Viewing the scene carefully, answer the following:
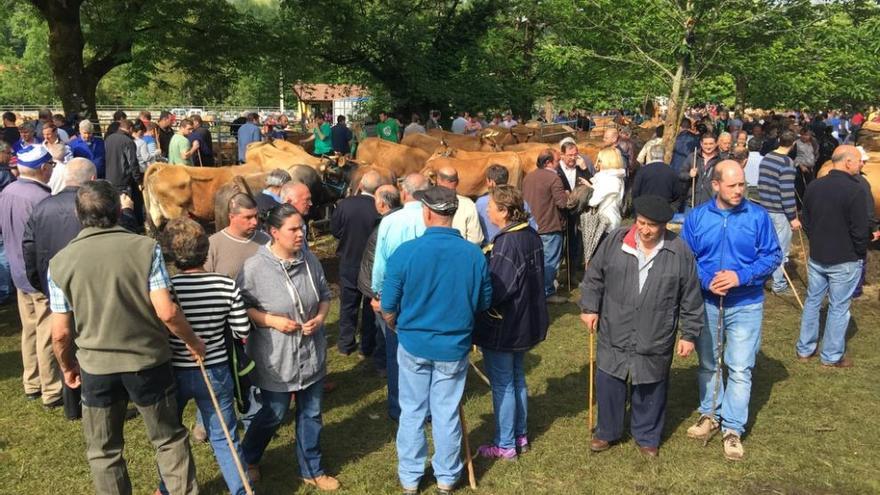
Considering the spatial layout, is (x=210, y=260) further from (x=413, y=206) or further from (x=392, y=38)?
(x=392, y=38)

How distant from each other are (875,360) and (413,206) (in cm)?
493

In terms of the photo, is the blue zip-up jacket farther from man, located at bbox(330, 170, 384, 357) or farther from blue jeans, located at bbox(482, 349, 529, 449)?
man, located at bbox(330, 170, 384, 357)

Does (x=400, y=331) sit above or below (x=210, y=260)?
below

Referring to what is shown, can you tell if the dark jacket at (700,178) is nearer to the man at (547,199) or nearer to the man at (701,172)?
the man at (701,172)

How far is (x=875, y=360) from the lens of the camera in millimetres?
6797

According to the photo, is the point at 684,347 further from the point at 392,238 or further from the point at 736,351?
the point at 392,238

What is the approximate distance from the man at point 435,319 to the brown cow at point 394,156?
815 centimetres

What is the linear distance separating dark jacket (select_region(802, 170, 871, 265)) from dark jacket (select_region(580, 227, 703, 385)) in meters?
2.53

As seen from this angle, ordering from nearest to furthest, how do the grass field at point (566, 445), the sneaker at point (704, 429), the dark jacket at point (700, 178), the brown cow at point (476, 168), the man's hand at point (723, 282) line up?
the grass field at point (566, 445)
the man's hand at point (723, 282)
the sneaker at point (704, 429)
the dark jacket at point (700, 178)
the brown cow at point (476, 168)

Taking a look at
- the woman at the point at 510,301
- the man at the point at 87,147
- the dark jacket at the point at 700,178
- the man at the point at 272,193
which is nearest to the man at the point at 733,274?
the woman at the point at 510,301

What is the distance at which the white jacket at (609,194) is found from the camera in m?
8.33

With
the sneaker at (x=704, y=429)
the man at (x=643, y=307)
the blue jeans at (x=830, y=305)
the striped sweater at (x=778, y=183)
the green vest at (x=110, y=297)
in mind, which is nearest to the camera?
the green vest at (x=110, y=297)

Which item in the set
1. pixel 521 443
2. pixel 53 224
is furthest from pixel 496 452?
pixel 53 224

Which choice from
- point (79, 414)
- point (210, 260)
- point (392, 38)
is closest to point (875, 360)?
point (210, 260)
